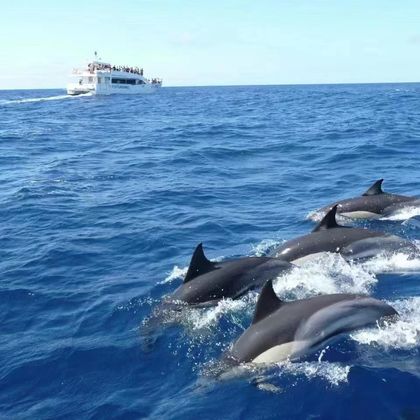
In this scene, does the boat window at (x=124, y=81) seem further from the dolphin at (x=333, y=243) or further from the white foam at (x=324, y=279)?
the white foam at (x=324, y=279)

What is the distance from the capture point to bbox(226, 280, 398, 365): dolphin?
838 cm

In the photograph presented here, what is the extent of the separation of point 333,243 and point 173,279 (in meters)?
3.67

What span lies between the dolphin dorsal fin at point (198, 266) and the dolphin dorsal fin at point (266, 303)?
7.91 feet

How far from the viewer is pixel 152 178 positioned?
24250mm

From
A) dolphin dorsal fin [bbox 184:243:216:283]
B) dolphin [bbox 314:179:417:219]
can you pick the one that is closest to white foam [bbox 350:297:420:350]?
dolphin dorsal fin [bbox 184:243:216:283]

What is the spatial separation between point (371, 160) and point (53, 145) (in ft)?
63.6

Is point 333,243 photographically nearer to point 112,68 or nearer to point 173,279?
point 173,279

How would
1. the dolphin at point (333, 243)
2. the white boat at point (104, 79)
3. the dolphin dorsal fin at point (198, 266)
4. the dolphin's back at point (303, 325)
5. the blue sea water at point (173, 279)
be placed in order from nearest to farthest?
the blue sea water at point (173, 279)
the dolphin's back at point (303, 325)
the dolphin dorsal fin at point (198, 266)
the dolphin at point (333, 243)
the white boat at point (104, 79)

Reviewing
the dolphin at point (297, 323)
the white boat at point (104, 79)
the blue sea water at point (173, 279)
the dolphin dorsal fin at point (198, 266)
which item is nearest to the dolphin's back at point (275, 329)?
the dolphin at point (297, 323)

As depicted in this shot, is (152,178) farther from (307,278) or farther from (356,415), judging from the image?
(356,415)

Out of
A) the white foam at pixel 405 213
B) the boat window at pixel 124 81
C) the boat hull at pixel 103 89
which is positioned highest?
the boat window at pixel 124 81

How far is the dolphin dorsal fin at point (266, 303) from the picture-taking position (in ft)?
28.3

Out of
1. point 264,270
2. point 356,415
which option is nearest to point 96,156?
point 264,270

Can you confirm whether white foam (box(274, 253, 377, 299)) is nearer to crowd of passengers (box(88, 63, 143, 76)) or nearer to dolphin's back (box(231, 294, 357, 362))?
dolphin's back (box(231, 294, 357, 362))
